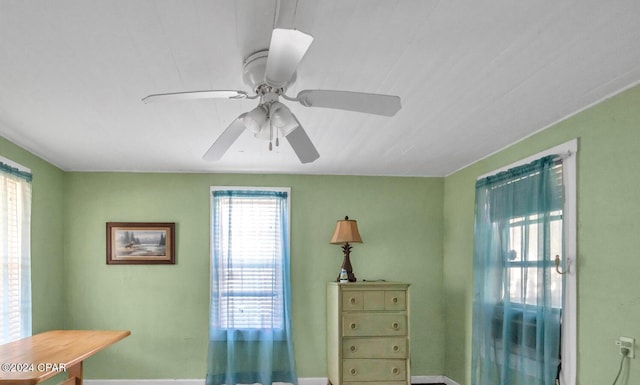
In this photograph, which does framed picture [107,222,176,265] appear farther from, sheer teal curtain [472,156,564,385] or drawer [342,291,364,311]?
sheer teal curtain [472,156,564,385]

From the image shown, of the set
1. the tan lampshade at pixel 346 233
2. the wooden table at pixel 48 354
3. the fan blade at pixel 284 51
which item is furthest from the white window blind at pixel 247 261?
the fan blade at pixel 284 51

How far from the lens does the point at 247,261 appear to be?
5496 millimetres

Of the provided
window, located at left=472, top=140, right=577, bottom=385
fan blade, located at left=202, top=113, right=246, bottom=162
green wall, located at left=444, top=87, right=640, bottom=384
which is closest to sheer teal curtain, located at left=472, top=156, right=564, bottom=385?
window, located at left=472, top=140, right=577, bottom=385

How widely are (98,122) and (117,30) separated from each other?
163cm

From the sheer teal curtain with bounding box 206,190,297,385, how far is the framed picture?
0.46m

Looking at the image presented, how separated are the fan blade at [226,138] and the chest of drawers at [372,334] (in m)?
2.35

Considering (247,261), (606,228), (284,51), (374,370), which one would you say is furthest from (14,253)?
(606,228)

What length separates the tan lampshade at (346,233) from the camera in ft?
17.3

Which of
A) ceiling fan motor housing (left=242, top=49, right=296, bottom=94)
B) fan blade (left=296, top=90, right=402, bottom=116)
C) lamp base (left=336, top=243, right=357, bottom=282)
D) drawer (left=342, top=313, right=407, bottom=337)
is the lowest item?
drawer (left=342, top=313, right=407, bottom=337)

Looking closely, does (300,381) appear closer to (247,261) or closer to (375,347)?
(375,347)

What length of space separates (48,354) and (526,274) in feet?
10.2

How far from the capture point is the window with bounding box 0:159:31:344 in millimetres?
3998

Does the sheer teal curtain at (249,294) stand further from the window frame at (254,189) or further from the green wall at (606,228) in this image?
the green wall at (606,228)

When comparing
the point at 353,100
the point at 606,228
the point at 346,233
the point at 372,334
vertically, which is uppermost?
the point at 353,100
